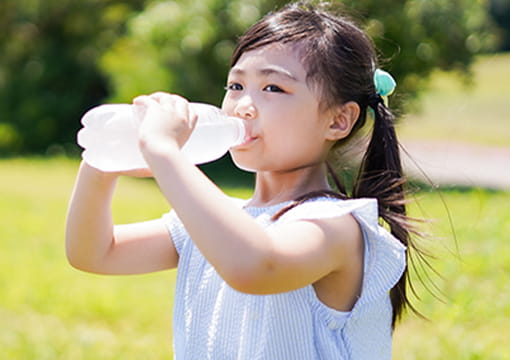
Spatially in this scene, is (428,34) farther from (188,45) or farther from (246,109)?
(246,109)

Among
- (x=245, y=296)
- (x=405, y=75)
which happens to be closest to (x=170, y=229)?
(x=245, y=296)

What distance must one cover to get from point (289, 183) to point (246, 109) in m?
0.25

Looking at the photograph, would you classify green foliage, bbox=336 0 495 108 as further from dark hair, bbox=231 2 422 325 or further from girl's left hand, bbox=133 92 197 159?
girl's left hand, bbox=133 92 197 159

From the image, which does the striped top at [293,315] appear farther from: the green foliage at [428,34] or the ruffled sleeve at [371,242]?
the green foliage at [428,34]

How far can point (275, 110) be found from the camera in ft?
5.83

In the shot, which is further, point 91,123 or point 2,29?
point 2,29

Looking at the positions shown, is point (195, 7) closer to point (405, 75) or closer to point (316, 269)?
point (405, 75)

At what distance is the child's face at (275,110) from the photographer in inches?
70.3

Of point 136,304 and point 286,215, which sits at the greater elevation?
point 286,215

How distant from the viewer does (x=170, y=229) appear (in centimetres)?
199

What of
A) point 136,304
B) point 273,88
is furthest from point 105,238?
point 136,304

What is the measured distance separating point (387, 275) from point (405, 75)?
27.3ft

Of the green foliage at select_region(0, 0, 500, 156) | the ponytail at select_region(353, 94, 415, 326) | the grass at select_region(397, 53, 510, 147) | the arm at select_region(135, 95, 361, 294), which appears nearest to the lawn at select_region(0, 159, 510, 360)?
the ponytail at select_region(353, 94, 415, 326)

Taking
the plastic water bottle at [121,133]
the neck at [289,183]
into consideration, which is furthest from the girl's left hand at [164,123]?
the neck at [289,183]
